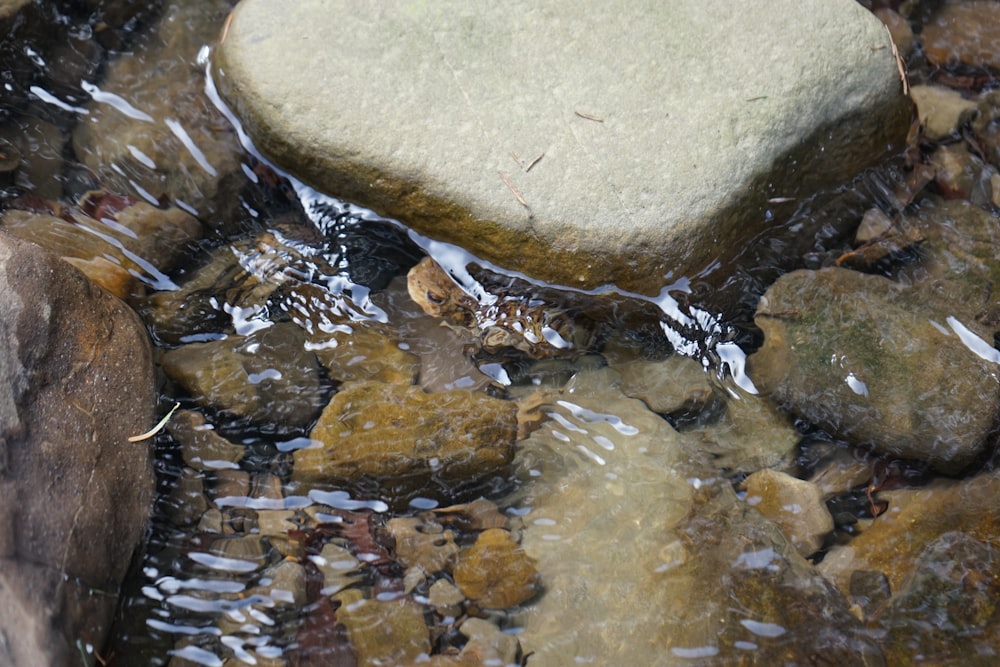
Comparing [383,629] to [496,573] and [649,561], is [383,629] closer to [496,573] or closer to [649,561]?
[496,573]

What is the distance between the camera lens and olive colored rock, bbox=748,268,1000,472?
125 inches

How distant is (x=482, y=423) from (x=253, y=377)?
988 millimetres

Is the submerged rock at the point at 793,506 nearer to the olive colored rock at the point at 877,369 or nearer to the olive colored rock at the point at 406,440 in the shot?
the olive colored rock at the point at 877,369

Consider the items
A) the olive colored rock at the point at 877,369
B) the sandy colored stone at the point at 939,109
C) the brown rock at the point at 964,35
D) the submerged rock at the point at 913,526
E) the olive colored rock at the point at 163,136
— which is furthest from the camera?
the brown rock at the point at 964,35

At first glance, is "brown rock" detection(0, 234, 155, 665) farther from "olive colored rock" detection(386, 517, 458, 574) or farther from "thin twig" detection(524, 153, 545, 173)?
"thin twig" detection(524, 153, 545, 173)

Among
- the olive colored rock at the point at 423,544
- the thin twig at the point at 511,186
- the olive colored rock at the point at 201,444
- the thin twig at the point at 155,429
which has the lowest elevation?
the olive colored rock at the point at 423,544

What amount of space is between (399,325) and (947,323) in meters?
2.48

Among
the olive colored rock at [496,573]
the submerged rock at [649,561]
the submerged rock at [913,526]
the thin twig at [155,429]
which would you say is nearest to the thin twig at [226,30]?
the thin twig at [155,429]

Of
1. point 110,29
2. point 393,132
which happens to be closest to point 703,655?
point 393,132

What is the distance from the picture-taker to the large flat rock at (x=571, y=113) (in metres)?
3.29

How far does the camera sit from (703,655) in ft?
8.94

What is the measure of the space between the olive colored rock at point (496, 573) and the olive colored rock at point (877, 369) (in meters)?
1.34

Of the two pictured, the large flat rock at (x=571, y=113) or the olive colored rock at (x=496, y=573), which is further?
the large flat rock at (x=571, y=113)

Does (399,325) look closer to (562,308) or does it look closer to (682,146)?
(562,308)
